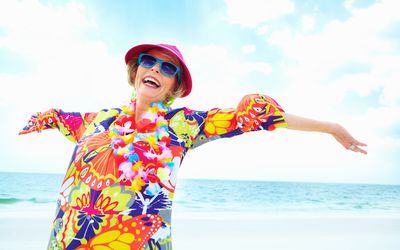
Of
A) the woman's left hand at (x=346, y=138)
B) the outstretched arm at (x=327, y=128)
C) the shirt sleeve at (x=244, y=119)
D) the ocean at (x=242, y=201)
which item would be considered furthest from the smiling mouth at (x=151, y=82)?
the ocean at (x=242, y=201)

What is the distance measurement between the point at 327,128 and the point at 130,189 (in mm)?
931

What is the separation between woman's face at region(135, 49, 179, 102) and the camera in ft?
5.53

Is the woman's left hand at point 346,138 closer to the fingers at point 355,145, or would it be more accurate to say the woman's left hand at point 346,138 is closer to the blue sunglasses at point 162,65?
the fingers at point 355,145

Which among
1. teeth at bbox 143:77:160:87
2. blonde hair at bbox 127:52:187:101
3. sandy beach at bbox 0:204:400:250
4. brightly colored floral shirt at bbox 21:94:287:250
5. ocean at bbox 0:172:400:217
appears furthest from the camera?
ocean at bbox 0:172:400:217

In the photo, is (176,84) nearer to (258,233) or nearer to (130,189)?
(130,189)

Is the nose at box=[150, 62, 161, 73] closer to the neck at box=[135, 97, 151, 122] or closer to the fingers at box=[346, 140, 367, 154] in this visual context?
the neck at box=[135, 97, 151, 122]

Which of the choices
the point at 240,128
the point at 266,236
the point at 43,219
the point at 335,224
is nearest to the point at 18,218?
the point at 43,219

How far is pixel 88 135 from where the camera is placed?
1700 mm

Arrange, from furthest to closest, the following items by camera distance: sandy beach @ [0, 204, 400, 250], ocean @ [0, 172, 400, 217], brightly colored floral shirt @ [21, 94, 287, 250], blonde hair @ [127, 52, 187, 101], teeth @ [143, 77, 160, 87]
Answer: ocean @ [0, 172, 400, 217] < sandy beach @ [0, 204, 400, 250] < blonde hair @ [127, 52, 187, 101] < teeth @ [143, 77, 160, 87] < brightly colored floral shirt @ [21, 94, 287, 250]

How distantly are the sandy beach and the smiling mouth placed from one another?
247 cm

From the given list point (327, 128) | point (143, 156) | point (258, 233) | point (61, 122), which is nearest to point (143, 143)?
point (143, 156)

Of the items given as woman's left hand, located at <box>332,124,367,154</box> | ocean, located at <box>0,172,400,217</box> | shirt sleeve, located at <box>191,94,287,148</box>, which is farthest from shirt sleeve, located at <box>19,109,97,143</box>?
ocean, located at <box>0,172,400,217</box>

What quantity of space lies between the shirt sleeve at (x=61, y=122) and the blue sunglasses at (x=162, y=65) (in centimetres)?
45

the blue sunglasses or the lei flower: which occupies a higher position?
the blue sunglasses
